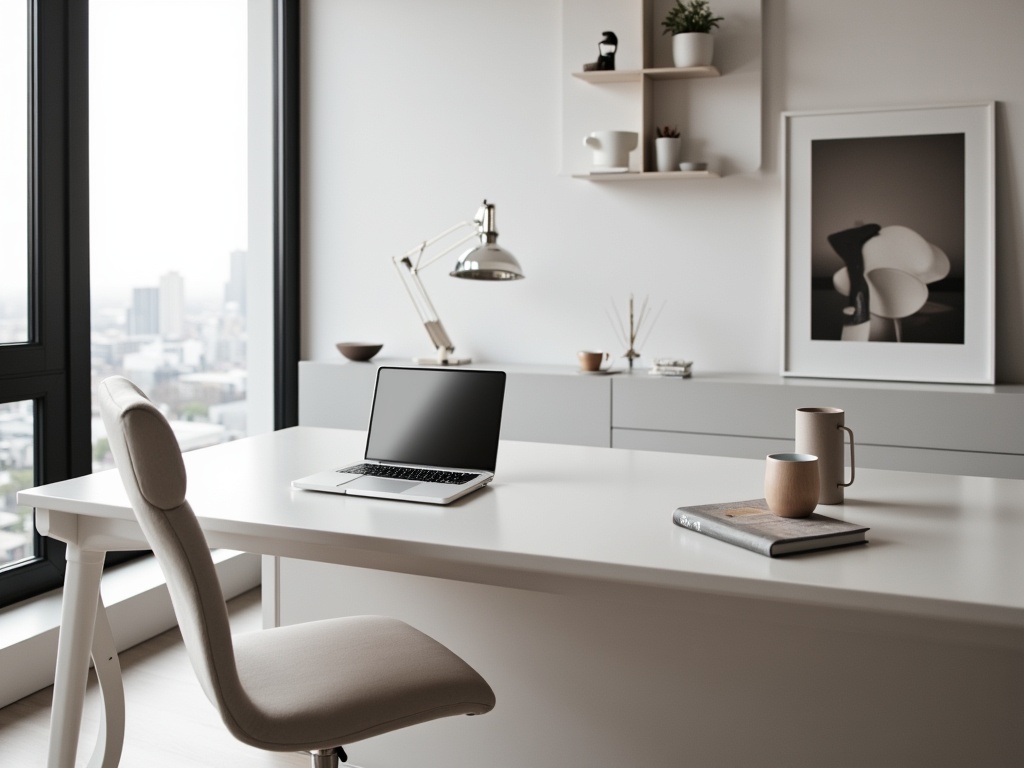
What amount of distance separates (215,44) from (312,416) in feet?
5.26

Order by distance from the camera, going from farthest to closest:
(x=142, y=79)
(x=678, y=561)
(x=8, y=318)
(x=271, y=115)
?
(x=271, y=115) < (x=142, y=79) < (x=8, y=318) < (x=678, y=561)

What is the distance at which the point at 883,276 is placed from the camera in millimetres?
3418

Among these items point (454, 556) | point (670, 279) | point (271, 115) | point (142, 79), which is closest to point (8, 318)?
point (142, 79)

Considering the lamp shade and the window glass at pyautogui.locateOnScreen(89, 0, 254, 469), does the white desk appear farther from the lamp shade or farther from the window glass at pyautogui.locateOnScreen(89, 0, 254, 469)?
the window glass at pyautogui.locateOnScreen(89, 0, 254, 469)

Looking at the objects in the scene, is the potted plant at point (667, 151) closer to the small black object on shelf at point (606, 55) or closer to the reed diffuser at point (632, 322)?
the small black object on shelf at point (606, 55)

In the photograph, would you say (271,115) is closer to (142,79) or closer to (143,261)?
(142,79)

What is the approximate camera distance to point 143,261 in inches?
136

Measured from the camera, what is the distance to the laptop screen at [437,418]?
1.93 metres

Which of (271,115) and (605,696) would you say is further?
(271,115)

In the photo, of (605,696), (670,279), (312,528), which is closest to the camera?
(312,528)

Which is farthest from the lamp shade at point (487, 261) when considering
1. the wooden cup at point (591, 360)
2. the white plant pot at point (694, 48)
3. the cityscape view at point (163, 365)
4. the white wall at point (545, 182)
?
the cityscape view at point (163, 365)

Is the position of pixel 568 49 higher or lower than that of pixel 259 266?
higher

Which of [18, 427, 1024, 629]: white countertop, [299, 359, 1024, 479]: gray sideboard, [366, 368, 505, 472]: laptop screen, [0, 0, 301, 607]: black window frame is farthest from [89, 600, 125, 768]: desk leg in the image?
[299, 359, 1024, 479]: gray sideboard

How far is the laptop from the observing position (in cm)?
187
